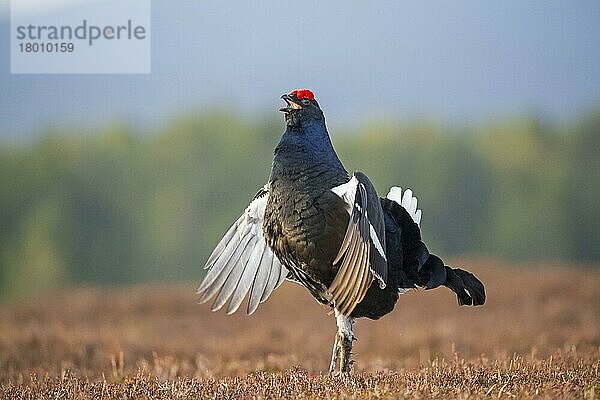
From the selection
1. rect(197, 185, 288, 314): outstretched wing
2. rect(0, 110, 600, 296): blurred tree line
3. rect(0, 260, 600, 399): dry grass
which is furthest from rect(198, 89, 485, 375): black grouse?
rect(0, 110, 600, 296): blurred tree line

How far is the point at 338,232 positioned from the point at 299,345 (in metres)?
4.22

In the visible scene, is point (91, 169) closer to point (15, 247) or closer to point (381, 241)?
point (15, 247)

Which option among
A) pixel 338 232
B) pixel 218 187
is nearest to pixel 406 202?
pixel 338 232

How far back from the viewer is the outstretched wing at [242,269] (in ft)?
18.7

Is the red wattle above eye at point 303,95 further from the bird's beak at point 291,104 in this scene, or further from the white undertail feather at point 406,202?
the white undertail feather at point 406,202

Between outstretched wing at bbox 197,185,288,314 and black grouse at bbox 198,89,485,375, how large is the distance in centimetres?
30

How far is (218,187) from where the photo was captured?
19750mm

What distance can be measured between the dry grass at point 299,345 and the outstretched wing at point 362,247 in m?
0.51

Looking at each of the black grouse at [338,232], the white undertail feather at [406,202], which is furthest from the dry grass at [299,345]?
the white undertail feather at [406,202]

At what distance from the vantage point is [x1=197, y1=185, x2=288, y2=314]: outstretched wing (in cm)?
570

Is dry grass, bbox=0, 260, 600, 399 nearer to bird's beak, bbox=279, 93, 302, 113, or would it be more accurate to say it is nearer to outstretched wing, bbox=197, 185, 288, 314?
outstretched wing, bbox=197, 185, 288, 314

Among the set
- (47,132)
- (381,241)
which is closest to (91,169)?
(47,132)

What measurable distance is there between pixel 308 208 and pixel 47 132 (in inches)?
579

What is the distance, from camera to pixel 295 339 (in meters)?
9.19
